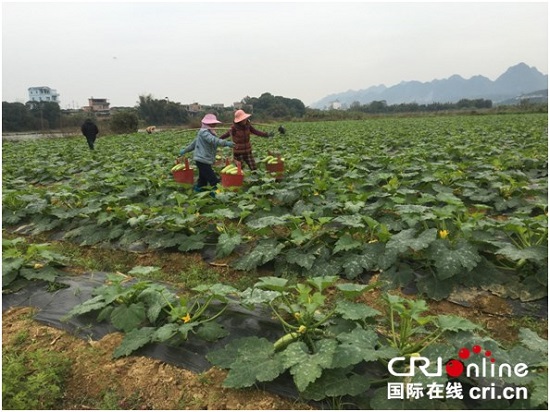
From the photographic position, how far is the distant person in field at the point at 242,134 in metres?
6.84

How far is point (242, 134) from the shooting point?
22.9ft

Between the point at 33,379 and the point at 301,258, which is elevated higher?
the point at 301,258

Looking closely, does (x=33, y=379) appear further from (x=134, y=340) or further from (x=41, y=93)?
(x=41, y=93)

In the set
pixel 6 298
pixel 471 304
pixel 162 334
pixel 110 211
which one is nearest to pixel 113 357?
pixel 162 334

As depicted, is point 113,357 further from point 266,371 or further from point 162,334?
point 266,371

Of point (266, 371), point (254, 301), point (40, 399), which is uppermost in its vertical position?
point (254, 301)

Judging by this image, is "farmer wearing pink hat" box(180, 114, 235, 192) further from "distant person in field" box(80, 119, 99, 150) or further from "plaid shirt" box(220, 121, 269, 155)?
"distant person in field" box(80, 119, 99, 150)

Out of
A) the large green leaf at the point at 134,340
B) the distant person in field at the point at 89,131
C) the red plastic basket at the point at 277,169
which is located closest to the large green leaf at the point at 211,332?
the large green leaf at the point at 134,340

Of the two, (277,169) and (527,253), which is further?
(277,169)

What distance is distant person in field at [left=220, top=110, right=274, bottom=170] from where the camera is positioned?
684 cm

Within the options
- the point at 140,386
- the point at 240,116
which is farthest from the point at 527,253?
the point at 240,116

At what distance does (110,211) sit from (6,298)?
2.12m

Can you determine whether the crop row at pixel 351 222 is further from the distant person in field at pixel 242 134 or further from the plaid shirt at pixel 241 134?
the plaid shirt at pixel 241 134

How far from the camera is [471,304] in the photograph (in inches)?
122
